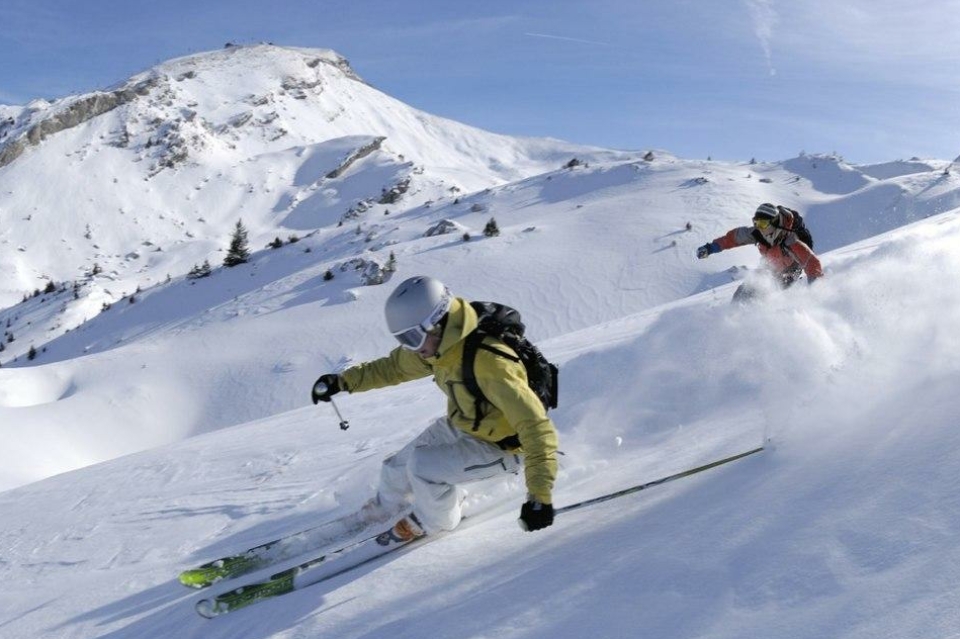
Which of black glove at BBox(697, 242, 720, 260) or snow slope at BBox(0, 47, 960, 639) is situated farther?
black glove at BBox(697, 242, 720, 260)

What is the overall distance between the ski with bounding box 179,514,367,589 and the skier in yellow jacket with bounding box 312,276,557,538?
0.69 feet

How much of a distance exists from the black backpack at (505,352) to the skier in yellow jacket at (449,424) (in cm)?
4

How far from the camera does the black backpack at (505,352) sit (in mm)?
3799

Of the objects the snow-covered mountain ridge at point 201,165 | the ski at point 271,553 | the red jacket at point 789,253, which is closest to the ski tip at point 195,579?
the ski at point 271,553

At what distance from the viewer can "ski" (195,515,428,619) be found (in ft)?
13.3

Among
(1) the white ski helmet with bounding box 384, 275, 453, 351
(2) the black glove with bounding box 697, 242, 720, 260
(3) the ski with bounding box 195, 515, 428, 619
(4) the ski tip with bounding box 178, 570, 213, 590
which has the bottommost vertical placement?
(3) the ski with bounding box 195, 515, 428, 619

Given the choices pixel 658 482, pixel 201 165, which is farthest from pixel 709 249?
pixel 201 165

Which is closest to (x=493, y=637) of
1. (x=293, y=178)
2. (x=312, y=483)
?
(x=312, y=483)

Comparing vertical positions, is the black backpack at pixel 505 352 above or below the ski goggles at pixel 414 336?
below

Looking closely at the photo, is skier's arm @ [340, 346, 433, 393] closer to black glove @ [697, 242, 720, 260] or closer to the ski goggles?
the ski goggles

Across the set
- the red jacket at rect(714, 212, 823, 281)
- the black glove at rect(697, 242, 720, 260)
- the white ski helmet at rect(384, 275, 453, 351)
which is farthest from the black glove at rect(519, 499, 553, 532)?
the black glove at rect(697, 242, 720, 260)

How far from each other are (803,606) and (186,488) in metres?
6.02

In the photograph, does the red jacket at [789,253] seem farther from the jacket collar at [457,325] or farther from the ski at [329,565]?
the jacket collar at [457,325]

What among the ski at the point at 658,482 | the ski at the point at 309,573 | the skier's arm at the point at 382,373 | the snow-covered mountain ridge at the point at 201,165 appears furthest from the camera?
the snow-covered mountain ridge at the point at 201,165
